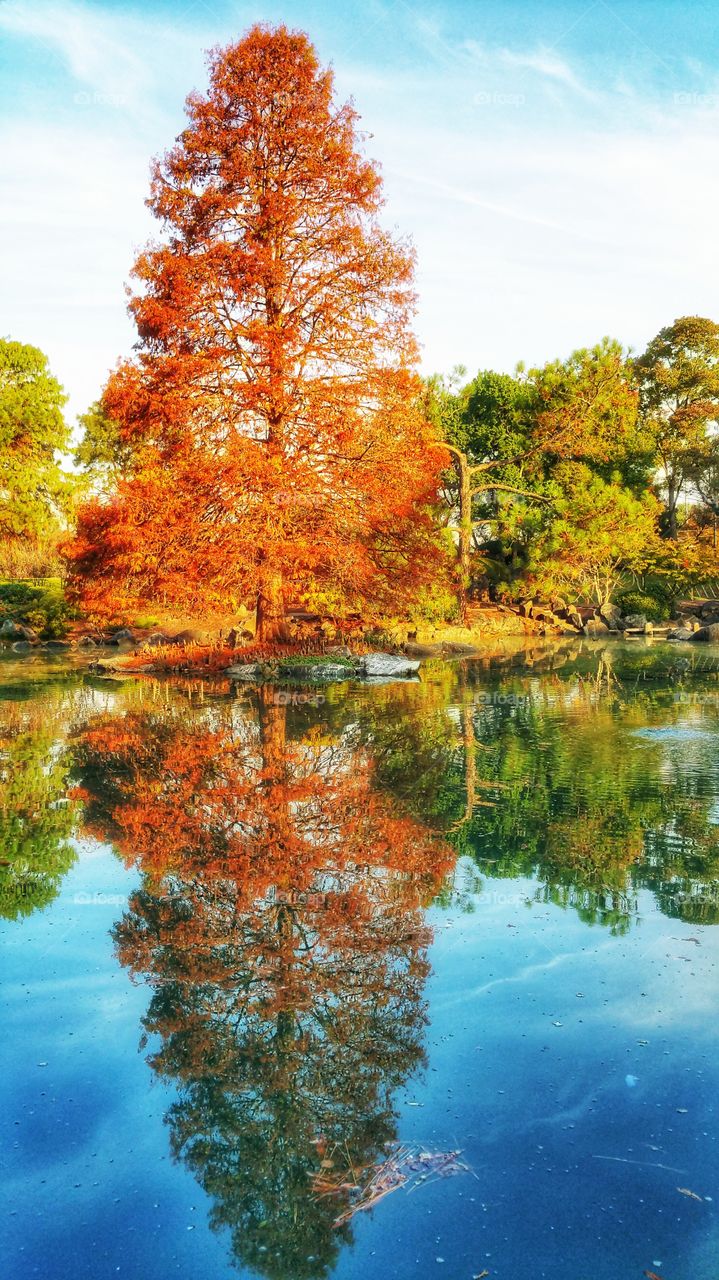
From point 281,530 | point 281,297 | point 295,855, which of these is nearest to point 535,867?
point 295,855

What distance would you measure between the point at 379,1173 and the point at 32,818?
5362mm

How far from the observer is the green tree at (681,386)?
37.1 meters

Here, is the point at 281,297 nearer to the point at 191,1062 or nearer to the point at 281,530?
the point at 281,530

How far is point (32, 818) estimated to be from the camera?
765 cm

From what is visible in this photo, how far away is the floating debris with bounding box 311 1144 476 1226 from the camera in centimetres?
297

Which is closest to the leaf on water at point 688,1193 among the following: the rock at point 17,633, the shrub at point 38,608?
the shrub at point 38,608

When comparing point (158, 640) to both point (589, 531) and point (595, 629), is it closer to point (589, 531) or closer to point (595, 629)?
point (589, 531)

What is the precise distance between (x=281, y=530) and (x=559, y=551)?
52.3 feet

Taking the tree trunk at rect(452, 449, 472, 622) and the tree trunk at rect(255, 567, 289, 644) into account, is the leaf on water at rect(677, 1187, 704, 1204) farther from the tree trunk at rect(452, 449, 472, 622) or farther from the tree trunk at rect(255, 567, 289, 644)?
the tree trunk at rect(452, 449, 472, 622)

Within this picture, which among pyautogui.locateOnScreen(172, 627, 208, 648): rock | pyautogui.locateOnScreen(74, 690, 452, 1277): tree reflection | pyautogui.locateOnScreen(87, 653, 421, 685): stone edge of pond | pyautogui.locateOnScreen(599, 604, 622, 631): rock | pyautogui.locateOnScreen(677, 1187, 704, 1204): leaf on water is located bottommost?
pyautogui.locateOnScreen(677, 1187, 704, 1204): leaf on water

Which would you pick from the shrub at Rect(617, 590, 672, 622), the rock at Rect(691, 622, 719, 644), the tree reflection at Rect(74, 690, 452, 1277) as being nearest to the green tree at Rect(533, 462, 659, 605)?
the shrub at Rect(617, 590, 672, 622)

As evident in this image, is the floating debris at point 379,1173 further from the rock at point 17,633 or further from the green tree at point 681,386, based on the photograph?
the green tree at point 681,386

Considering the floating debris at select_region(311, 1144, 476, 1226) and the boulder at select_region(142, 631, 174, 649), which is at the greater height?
the boulder at select_region(142, 631, 174, 649)

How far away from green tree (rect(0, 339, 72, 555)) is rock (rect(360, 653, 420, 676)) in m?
21.6
